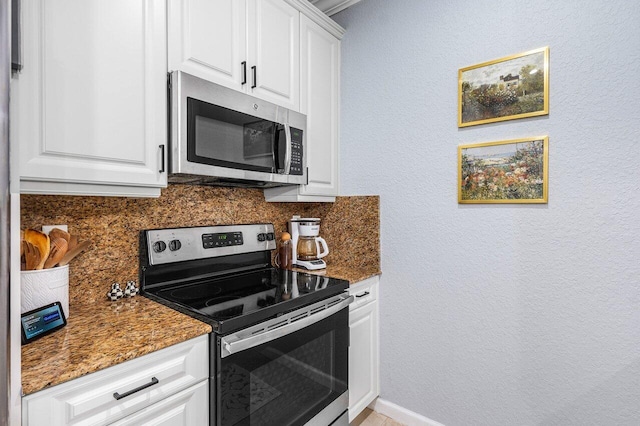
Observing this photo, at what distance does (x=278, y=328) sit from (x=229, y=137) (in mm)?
827

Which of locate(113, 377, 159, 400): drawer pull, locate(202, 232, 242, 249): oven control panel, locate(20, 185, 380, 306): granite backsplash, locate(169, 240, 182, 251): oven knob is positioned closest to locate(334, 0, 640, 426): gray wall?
locate(20, 185, 380, 306): granite backsplash

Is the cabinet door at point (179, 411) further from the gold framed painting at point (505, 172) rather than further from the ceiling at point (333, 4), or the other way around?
the ceiling at point (333, 4)

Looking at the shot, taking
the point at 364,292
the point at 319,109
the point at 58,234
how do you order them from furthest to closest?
the point at 319,109, the point at 364,292, the point at 58,234

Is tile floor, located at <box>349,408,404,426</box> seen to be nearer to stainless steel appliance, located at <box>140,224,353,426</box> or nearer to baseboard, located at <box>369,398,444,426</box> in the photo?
baseboard, located at <box>369,398,444,426</box>

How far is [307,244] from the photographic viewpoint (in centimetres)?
207

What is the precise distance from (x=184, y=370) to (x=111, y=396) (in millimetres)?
203

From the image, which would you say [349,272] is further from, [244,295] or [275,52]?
[275,52]

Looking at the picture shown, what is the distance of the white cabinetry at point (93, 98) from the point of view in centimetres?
97

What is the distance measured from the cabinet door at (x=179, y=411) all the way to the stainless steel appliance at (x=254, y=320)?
31mm

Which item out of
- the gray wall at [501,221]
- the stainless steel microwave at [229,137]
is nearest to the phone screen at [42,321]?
the stainless steel microwave at [229,137]

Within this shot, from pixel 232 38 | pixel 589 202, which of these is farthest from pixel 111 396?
pixel 589 202

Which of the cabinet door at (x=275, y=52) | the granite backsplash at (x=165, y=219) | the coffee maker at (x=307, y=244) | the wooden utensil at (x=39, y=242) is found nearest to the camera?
the wooden utensil at (x=39, y=242)

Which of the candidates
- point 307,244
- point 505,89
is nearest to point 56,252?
point 307,244

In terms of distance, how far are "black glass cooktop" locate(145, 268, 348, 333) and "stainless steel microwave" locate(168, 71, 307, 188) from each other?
0.49 m
